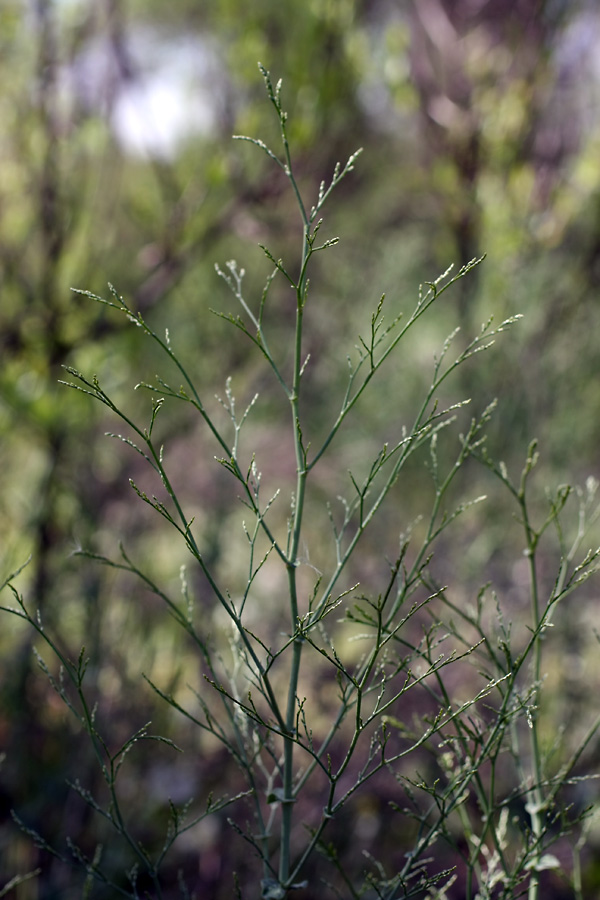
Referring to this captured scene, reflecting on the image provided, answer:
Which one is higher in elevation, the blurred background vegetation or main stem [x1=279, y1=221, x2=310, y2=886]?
the blurred background vegetation

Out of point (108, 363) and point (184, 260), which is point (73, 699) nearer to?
point (108, 363)

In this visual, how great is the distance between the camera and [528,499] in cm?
375

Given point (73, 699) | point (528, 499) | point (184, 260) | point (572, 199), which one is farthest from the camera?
point (528, 499)

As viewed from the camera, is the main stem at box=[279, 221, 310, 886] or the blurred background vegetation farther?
the blurred background vegetation

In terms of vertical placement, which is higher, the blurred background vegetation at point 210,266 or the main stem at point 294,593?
the blurred background vegetation at point 210,266

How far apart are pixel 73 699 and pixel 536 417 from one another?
7.20 ft

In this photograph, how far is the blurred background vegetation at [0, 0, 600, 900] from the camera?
2.70 m

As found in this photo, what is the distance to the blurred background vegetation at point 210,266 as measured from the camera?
2699 millimetres

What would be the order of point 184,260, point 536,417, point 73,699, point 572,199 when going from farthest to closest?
point 536,417 < point 572,199 < point 184,260 < point 73,699

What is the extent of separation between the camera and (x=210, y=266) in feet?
14.6

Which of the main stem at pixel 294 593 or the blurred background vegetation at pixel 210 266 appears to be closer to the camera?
the main stem at pixel 294 593

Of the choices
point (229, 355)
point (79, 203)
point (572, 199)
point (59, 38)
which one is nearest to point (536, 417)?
point (572, 199)

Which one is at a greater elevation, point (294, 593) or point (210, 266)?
point (210, 266)

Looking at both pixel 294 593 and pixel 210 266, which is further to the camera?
pixel 210 266
